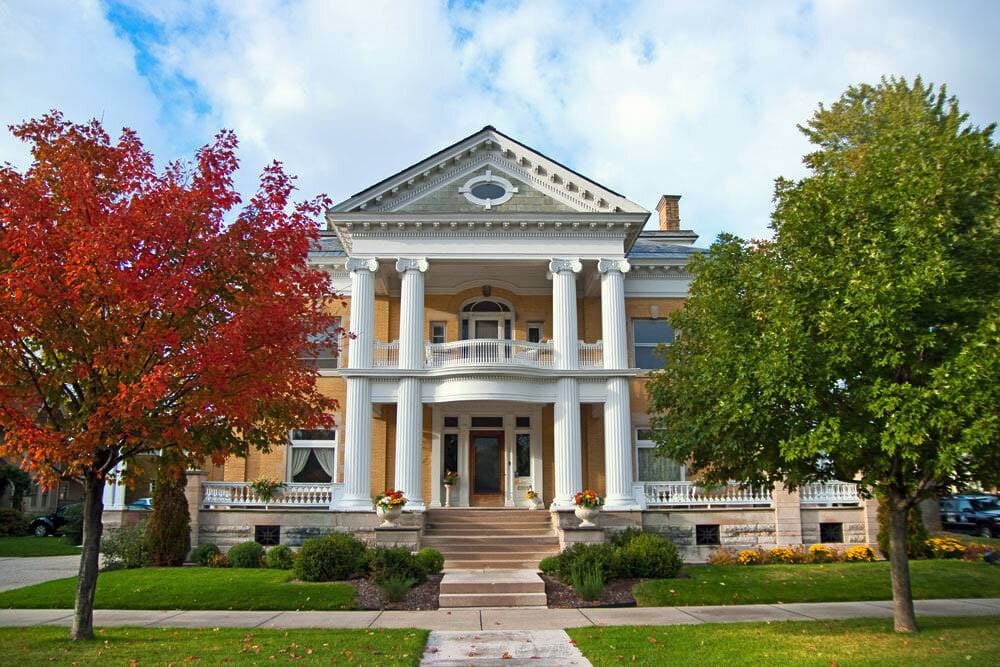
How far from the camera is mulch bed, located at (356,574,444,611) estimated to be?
14.0 meters

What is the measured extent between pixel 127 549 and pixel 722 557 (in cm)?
1511

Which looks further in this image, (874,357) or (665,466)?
(665,466)

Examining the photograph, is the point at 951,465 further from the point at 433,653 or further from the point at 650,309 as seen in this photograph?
the point at 650,309

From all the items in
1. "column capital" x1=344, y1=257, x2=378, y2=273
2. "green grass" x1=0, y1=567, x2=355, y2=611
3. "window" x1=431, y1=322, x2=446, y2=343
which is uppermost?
"column capital" x1=344, y1=257, x2=378, y2=273

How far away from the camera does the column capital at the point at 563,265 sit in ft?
76.0

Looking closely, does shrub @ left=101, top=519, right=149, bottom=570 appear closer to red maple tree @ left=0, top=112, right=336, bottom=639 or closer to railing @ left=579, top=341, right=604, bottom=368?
red maple tree @ left=0, top=112, right=336, bottom=639

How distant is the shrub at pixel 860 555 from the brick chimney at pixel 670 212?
1584 cm

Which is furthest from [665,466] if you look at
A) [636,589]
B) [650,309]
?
[636,589]

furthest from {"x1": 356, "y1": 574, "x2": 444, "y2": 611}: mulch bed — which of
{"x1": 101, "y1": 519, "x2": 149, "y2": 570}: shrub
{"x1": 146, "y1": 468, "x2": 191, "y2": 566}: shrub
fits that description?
{"x1": 101, "y1": 519, "x2": 149, "y2": 570}: shrub

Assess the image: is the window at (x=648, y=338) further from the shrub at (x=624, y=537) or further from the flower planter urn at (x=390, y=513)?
the flower planter urn at (x=390, y=513)

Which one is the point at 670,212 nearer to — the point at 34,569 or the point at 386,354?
the point at 386,354

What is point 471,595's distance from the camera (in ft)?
46.7

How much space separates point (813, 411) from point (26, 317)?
411 inches

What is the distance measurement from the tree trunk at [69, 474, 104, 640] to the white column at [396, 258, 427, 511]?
10.8 metres
